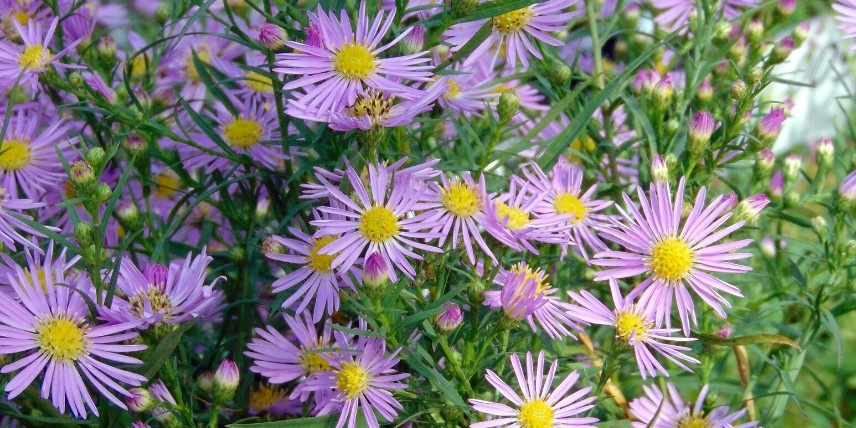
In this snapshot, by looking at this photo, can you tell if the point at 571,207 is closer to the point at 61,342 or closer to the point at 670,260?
the point at 670,260

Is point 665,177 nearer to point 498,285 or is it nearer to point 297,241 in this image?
point 498,285

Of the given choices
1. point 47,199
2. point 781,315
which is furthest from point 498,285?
point 781,315

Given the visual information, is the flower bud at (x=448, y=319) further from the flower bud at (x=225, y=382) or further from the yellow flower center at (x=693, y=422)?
the yellow flower center at (x=693, y=422)

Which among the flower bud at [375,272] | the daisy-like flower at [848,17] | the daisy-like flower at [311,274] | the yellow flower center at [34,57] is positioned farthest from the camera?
the daisy-like flower at [848,17]

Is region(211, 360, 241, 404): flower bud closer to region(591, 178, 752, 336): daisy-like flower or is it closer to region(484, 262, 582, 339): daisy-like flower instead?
region(484, 262, 582, 339): daisy-like flower

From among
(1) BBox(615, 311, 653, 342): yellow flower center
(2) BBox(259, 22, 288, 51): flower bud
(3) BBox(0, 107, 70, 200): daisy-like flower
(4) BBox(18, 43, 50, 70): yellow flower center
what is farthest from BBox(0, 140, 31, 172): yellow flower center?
(1) BBox(615, 311, 653, 342): yellow flower center

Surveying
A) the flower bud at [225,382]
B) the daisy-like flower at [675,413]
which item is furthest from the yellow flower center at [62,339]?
the daisy-like flower at [675,413]

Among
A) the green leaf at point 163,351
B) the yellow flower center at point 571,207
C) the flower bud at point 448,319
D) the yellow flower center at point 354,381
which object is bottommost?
the yellow flower center at point 354,381
